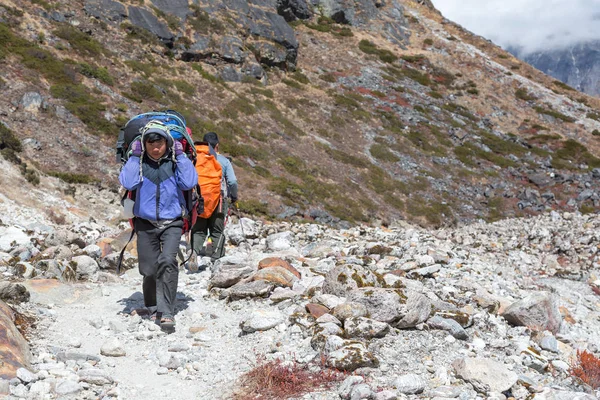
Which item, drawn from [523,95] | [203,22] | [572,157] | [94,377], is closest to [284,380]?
[94,377]

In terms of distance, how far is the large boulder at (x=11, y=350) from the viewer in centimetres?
333

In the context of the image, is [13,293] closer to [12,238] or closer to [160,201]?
[160,201]

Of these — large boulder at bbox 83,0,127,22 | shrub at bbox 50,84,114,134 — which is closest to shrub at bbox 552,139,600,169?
shrub at bbox 50,84,114,134

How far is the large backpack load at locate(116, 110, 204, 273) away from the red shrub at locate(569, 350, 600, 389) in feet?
14.3

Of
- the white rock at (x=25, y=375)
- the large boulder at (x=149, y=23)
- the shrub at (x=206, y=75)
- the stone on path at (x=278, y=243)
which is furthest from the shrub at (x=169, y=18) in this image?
the white rock at (x=25, y=375)

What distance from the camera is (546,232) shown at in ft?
56.6

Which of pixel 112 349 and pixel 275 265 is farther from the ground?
pixel 275 265

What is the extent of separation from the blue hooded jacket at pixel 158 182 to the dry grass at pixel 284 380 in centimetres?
204

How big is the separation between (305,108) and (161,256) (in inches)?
1113

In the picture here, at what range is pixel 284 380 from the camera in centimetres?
374

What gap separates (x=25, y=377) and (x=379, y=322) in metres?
3.16

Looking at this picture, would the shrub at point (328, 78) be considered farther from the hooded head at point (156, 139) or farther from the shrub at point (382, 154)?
the hooded head at point (156, 139)

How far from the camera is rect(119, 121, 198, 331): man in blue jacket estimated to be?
4.84 m

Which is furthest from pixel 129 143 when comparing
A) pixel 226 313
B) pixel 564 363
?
pixel 564 363
